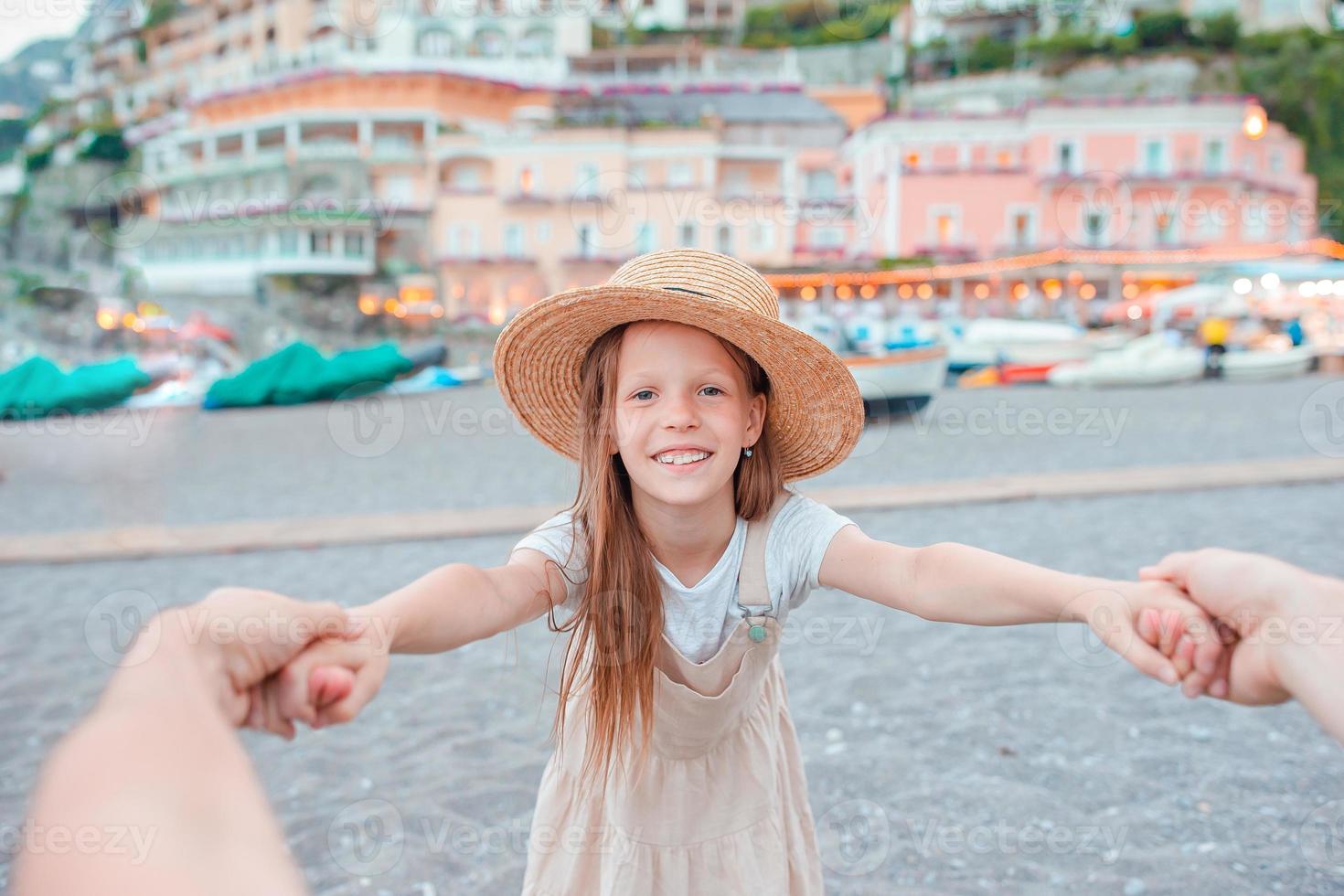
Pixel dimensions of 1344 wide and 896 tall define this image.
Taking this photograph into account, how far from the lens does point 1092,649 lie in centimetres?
368

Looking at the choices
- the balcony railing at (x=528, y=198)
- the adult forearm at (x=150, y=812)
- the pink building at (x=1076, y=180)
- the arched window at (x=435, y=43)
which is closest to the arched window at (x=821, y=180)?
the pink building at (x=1076, y=180)

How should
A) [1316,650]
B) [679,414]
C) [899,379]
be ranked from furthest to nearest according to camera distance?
[899,379], [679,414], [1316,650]

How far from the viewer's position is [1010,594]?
1366mm

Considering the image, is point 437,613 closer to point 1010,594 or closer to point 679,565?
point 679,565

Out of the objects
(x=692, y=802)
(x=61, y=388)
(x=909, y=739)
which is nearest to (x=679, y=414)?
(x=692, y=802)

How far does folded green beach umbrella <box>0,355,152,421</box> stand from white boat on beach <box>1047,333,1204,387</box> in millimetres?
17030

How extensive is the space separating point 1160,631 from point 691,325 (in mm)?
899

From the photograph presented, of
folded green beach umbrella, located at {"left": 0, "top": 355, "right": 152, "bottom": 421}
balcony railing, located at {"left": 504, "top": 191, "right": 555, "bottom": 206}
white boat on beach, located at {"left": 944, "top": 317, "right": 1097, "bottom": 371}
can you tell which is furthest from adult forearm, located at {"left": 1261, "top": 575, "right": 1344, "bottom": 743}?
balcony railing, located at {"left": 504, "top": 191, "right": 555, "bottom": 206}

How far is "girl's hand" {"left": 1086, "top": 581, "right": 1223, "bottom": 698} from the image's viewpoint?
1.13 m

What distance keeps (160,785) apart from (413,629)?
2.28 ft

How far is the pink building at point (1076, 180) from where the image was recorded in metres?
29.9

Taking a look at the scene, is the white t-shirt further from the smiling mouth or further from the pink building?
the pink building

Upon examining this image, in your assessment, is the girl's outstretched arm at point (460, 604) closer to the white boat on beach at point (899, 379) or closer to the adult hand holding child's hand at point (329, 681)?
the adult hand holding child's hand at point (329, 681)

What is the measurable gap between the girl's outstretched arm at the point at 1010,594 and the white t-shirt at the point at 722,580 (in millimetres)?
56
